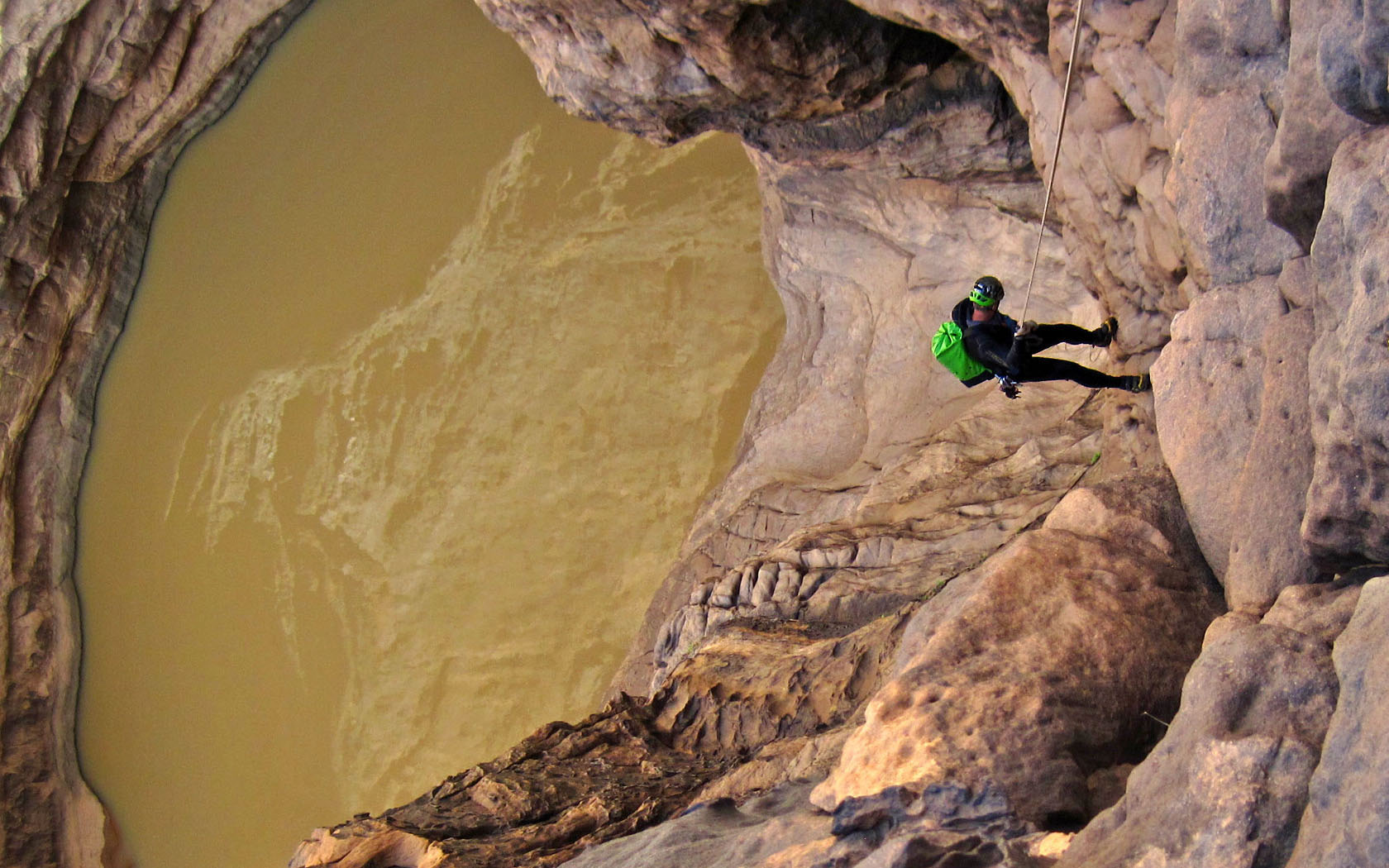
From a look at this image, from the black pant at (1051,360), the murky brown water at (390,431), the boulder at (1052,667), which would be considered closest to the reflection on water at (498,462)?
the murky brown water at (390,431)

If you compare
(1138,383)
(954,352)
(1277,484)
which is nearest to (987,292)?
(954,352)

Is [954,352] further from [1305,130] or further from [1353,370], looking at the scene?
[1353,370]

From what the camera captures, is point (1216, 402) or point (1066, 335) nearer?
point (1216, 402)

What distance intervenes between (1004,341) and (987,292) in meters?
0.33

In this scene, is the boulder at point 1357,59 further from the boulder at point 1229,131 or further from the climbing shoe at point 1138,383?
the climbing shoe at point 1138,383

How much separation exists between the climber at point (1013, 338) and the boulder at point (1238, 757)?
2.20 meters

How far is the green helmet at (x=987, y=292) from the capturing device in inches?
187

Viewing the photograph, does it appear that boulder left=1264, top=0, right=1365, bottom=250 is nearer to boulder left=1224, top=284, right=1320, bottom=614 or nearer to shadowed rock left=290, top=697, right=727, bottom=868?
boulder left=1224, top=284, right=1320, bottom=614

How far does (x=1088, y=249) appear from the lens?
4.86 metres

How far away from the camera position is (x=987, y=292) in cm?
477

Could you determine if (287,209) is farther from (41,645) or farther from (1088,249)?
(1088,249)

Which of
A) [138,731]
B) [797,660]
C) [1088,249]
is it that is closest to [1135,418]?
[1088,249]

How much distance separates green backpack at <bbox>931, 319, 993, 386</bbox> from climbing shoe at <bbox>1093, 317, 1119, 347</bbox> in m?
0.54

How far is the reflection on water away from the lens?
8734mm
